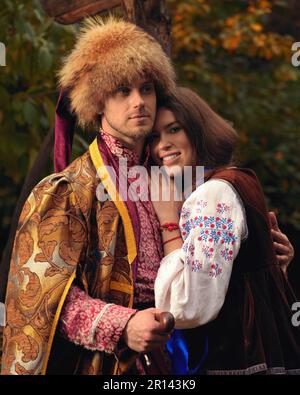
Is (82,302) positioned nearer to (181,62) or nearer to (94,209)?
(94,209)

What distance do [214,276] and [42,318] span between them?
0.60m

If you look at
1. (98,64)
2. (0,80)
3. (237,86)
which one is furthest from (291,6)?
(98,64)

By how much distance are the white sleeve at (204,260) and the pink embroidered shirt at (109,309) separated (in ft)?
0.40

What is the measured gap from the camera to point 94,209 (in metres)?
3.45

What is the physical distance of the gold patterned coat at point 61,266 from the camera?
3.35 metres

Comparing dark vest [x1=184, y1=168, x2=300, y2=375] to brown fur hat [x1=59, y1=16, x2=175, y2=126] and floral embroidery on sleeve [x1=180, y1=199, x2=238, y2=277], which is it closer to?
floral embroidery on sleeve [x1=180, y1=199, x2=238, y2=277]

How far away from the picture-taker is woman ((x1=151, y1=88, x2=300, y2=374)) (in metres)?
3.27

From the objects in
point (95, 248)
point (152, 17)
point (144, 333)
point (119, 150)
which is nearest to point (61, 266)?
point (95, 248)

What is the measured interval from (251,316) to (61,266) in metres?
0.67

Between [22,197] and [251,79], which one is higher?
[251,79]

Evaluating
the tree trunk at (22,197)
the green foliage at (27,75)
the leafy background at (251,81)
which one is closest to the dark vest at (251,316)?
the tree trunk at (22,197)

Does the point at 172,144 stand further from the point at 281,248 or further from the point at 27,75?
the point at 27,75

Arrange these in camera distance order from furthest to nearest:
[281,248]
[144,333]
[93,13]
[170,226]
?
1. [93,13]
2. [281,248]
3. [170,226]
4. [144,333]

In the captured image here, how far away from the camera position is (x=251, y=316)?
3354 millimetres
